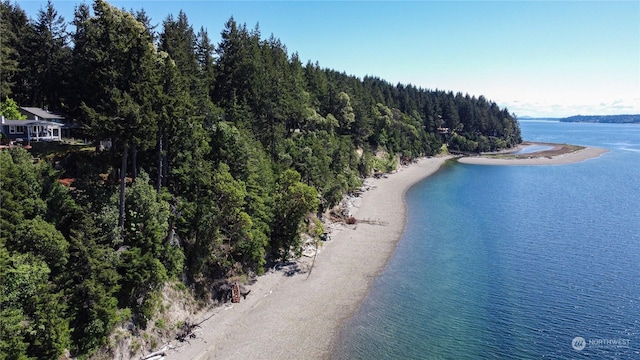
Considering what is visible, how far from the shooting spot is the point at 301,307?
37.9 m

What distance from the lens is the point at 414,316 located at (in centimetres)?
3772

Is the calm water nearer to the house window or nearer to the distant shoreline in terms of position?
the house window

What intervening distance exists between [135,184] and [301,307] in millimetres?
18728

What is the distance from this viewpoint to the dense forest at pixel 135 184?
24.9m

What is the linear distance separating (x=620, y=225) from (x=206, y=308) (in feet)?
224

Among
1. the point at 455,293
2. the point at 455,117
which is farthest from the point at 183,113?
the point at 455,117

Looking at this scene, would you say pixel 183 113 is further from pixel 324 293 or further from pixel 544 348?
pixel 544 348

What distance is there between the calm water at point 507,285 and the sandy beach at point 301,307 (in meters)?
1.96

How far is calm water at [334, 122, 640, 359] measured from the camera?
3366 centimetres

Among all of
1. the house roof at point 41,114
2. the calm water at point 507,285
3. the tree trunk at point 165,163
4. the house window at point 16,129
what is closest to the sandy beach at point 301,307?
the calm water at point 507,285

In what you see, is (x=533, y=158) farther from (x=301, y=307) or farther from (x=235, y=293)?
(x=235, y=293)

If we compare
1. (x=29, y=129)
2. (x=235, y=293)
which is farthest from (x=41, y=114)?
(x=235, y=293)

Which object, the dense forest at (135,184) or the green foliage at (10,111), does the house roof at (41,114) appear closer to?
the green foliage at (10,111)

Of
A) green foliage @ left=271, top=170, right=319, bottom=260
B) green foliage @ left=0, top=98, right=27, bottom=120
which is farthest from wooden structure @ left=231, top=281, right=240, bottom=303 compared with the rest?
→ green foliage @ left=0, top=98, right=27, bottom=120
